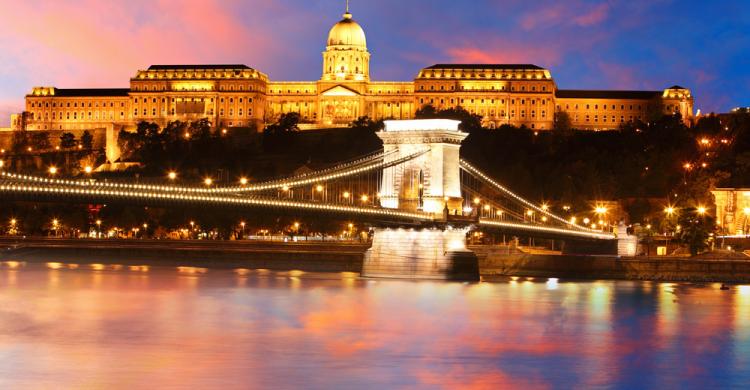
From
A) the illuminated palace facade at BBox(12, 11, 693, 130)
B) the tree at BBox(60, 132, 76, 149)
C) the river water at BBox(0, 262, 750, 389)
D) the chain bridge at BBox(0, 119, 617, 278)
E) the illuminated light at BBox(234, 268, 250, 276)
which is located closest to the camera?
the river water at BBox(0, 262, 750, 389)

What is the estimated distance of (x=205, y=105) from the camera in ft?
420

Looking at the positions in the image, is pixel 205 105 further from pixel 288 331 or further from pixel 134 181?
pixel 288 331

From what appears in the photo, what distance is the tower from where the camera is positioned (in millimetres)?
128625

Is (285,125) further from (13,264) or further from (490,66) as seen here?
(13,264)

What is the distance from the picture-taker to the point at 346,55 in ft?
422

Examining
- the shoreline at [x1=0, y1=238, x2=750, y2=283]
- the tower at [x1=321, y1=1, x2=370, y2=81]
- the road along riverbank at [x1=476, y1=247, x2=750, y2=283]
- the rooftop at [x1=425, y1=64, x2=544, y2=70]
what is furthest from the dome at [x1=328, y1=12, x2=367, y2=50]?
the road along riverbank at [x1=476, y1=247, x2=750, y2=283]

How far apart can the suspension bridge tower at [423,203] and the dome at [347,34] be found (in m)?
85.7

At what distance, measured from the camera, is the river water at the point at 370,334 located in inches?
927

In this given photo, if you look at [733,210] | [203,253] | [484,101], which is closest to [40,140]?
[484,101]

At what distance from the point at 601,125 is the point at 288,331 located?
Result: 98747mm

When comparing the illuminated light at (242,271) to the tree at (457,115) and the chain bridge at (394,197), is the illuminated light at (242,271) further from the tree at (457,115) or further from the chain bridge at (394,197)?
the tree at (457,115)

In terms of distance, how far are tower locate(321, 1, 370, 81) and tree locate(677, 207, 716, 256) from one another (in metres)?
75.4

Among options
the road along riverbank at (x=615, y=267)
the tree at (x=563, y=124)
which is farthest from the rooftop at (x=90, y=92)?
the road along riverbank at (x=615, y=267)

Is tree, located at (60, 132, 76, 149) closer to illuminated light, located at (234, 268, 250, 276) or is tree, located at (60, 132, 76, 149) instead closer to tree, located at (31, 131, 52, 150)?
tree, located at (31, 131, 52, 150)
